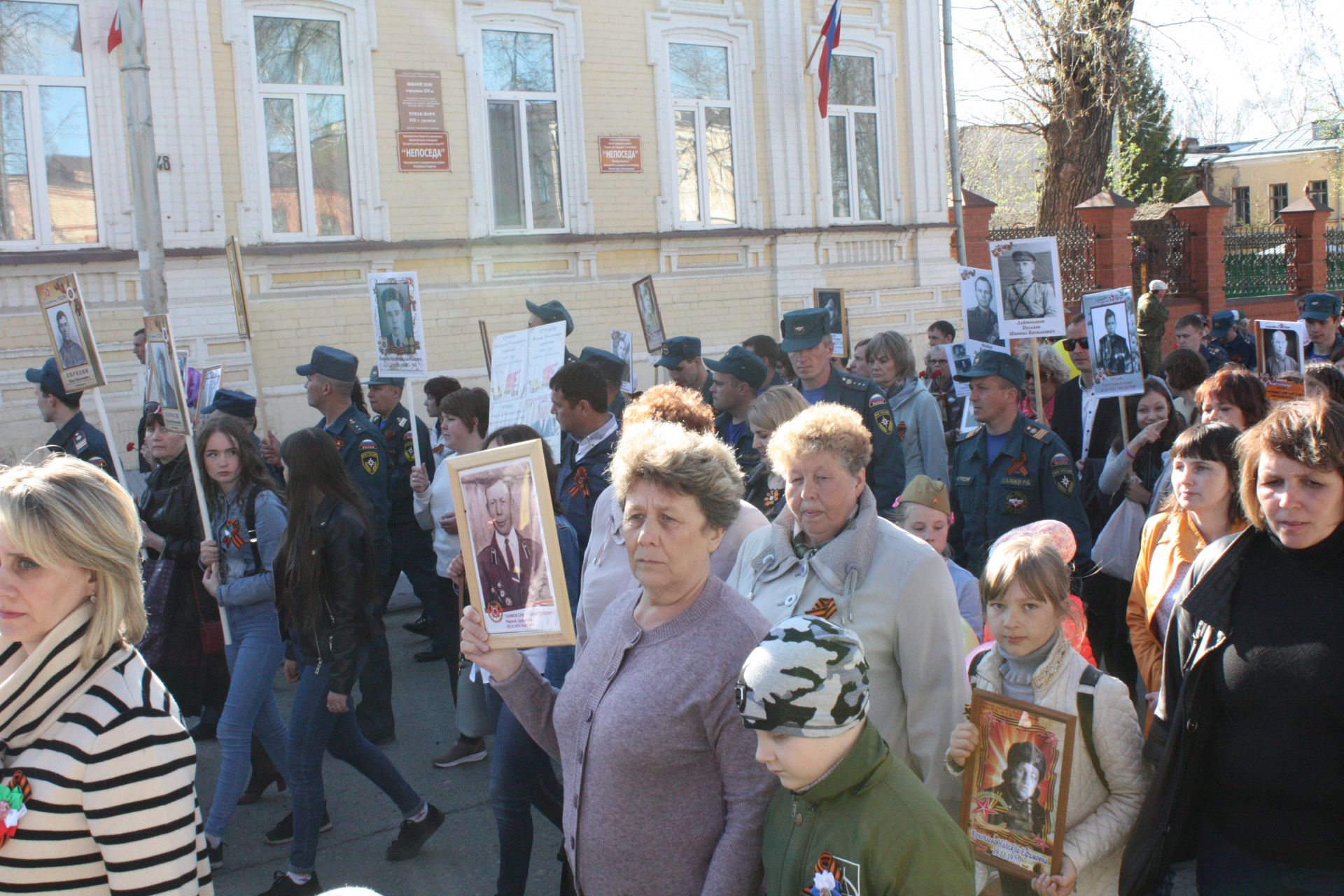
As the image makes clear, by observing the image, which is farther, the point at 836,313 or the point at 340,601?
the point at 836,313

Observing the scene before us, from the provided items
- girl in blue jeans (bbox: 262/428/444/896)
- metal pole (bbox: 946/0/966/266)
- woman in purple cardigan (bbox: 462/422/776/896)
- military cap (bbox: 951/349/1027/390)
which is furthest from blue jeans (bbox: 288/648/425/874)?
metal pole (bbox: 946/0/966/266)

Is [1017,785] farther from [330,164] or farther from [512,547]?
[330,164]

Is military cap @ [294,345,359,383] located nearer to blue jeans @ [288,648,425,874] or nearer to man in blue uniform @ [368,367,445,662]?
man in blue uniform @ [368,367,445,662]

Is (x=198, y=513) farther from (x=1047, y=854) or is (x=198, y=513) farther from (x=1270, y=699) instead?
(x=1270, y=699)

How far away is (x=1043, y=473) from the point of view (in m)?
5.41

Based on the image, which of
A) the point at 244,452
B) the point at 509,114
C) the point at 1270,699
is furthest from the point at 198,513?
the point at 509,114

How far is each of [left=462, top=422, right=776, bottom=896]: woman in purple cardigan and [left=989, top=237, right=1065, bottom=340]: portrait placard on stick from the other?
5505 mm

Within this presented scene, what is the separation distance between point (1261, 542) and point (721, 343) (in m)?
13.4

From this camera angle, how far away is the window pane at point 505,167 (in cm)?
1478

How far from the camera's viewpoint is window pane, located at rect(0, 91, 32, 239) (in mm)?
12266

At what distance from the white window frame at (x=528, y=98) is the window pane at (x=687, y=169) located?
150cm

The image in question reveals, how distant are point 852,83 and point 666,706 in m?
16.3

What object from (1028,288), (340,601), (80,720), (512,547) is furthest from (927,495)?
(1028,288)

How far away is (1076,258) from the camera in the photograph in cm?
1938
